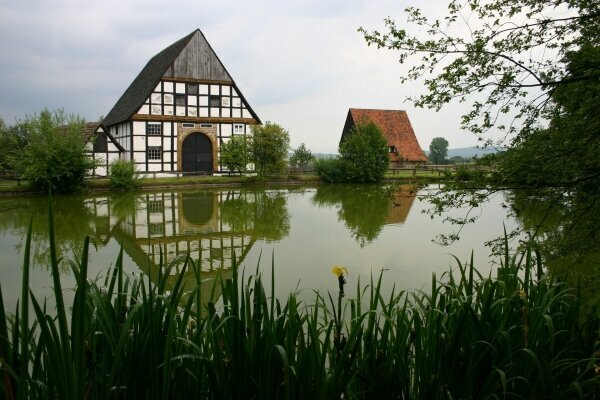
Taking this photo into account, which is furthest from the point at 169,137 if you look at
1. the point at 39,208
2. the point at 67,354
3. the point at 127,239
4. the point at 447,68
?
the point at 67,354

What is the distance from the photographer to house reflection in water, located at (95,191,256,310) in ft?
24.7

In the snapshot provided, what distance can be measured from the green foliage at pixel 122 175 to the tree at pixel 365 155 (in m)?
14.3

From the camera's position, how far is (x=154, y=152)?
2872 centimetres

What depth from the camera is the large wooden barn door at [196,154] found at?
29.7 metres

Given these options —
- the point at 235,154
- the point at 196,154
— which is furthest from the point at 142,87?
the point at 235,154

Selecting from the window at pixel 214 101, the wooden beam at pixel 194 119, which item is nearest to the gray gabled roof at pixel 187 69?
the wooden beam at pixel 194 119

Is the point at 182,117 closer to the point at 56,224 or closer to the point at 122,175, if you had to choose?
the point at 122,175

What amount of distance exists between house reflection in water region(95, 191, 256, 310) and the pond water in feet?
0.10

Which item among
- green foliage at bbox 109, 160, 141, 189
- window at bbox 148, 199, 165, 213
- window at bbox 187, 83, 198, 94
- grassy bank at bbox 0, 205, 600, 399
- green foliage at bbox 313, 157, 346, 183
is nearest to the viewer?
grassy bank at bbox 0, 205, 600, 399

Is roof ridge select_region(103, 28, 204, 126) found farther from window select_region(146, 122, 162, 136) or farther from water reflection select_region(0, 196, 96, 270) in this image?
water reflection select_region(0, 196, 96, 270)

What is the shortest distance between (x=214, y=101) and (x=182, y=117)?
234 centimetres

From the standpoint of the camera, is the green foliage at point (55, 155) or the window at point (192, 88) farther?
the window at point (192, 88)

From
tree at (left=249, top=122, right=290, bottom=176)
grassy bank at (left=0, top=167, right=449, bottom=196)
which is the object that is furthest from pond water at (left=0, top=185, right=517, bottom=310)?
tree at (left=249, top=122, right=290, bottom=176)

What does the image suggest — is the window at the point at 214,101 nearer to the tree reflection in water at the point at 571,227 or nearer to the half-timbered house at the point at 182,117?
the half-timbered house at the point at 182,117
